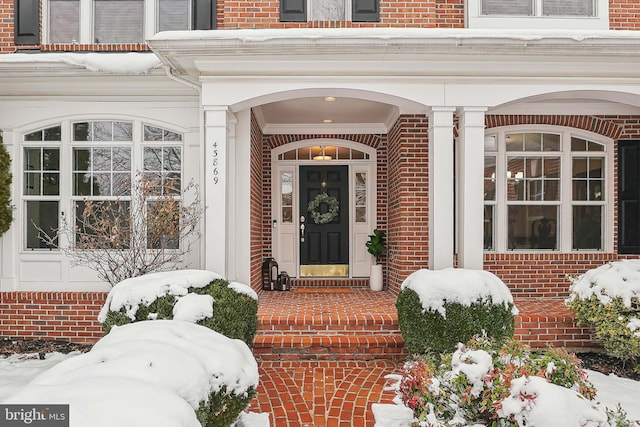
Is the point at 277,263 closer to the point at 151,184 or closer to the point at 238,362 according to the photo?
the point at 151,184

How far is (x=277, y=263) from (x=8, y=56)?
15.3ft

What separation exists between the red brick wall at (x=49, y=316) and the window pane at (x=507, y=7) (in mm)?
6141

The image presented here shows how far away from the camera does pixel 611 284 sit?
4312mm

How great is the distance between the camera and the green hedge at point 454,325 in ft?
12.7

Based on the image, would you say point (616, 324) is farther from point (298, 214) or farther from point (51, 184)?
point (51, 184)

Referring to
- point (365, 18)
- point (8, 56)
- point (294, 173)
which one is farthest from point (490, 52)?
point (8, 56)

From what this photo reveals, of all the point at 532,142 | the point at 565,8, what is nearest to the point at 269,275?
the point at 532,142

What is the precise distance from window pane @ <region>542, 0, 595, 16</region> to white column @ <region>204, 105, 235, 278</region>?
443 centimetres

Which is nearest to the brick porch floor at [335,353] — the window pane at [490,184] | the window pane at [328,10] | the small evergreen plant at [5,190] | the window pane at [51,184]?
the window pane at [490,184]

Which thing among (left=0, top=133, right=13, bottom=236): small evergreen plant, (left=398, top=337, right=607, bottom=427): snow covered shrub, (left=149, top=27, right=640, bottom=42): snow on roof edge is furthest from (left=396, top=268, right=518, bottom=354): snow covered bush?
(left=0, top=133, right=13, bottom=236): small evergreen plant

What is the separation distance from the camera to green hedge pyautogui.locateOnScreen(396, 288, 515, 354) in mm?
3859

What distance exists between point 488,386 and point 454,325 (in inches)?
60.7

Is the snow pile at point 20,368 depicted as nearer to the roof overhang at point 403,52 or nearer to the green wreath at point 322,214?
the roof overhang at point 403,52

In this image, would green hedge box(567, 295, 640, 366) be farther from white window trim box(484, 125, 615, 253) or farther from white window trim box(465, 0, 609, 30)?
white window trim box(465, 0, 609, 30)
